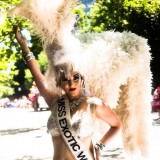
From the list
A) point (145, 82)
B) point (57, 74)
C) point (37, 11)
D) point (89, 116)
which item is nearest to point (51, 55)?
point (57, 74)

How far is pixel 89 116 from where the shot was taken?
2.70 metres

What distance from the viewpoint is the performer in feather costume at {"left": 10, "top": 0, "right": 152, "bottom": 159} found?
2646 millimetres

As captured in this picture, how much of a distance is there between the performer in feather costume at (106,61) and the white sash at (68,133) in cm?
19

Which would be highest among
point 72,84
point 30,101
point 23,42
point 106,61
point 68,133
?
point 30,101

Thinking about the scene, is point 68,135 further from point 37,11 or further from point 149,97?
point 37,11

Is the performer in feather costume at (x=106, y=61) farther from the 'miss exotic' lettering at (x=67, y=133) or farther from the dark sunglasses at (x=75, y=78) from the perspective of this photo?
the 'miss exotic' lettering at (x=67, y=133)

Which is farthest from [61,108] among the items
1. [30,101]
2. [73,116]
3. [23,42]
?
[30,101]

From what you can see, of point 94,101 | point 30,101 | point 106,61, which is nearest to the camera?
point 94,101

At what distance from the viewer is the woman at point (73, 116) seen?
2684mm

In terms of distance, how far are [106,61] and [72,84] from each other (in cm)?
Answer: 32

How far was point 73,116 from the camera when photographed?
2717 millimetres

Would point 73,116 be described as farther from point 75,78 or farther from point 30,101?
point 30,101

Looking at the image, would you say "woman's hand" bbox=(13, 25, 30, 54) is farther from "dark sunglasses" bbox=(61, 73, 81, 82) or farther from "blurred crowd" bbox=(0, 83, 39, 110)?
"blurred crowd" bbox=(0, 83, 39, 110)

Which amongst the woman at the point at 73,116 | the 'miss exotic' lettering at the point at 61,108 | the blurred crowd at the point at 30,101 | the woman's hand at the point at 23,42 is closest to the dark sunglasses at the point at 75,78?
the woman at the point at 73,116
